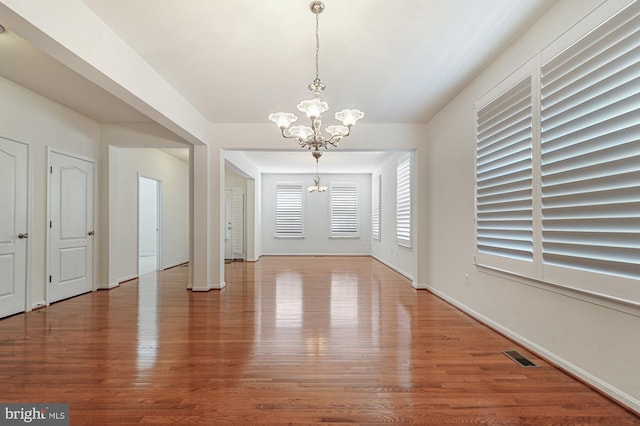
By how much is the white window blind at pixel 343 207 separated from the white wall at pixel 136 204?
4.42m

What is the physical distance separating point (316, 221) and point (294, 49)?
739cm

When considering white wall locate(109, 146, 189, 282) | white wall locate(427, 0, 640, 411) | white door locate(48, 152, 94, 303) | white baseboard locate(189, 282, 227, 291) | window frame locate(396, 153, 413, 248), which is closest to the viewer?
white wall locate(427, 0, 640, 411)

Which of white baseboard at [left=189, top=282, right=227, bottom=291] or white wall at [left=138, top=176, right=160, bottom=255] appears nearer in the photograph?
white baseboard at [left=189, top=282, right=227, bottom=291]

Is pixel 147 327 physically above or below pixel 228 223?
below

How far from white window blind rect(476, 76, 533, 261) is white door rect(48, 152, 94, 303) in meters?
5.64

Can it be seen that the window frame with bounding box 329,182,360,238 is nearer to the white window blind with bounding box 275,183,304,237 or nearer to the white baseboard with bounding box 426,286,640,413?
the white window blind with bounding box 275,183,304,237

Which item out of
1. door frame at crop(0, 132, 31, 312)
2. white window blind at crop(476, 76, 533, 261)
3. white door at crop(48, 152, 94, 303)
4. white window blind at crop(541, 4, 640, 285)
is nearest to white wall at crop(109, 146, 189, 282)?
white door at crop(48, 152, 94, 303)

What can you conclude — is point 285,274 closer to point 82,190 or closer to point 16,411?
point 82,190

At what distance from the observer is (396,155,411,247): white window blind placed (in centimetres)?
611

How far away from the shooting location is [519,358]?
258 centimetres

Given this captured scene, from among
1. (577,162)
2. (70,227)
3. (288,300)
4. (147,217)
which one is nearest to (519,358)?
(577,162)

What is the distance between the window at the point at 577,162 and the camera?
6.06 feet
